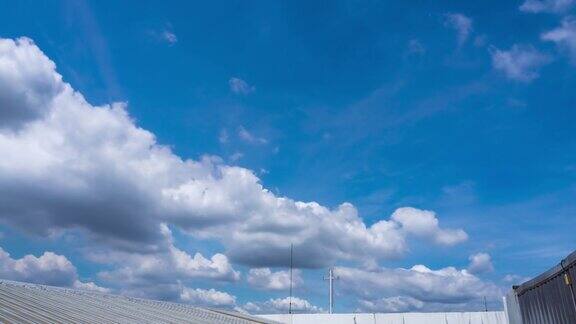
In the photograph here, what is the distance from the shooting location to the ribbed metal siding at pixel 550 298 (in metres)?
11.3

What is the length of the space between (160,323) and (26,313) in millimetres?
5021

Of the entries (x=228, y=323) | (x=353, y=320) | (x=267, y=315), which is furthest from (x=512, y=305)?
(x=267, y=315)

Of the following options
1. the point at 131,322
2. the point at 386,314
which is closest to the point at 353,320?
the point at 386,314

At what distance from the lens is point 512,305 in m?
19.1

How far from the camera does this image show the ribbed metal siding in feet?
37.1

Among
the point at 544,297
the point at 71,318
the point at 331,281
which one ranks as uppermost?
the point at 331,281

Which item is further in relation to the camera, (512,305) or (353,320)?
(353,320)

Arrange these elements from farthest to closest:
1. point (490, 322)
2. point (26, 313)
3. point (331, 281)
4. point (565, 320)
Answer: point (331, 281) < point (490, 322) < point (565, 320) < point (26, 313)

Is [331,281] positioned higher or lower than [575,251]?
higher

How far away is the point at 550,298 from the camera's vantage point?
1320 cm

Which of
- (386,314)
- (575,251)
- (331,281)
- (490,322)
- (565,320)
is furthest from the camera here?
(331,281)

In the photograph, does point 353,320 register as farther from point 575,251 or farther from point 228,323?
point 575,251

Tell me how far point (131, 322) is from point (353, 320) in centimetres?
2353

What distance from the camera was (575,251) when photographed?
10742mm
